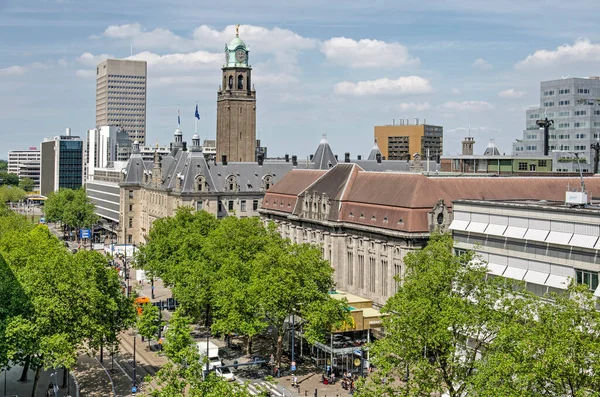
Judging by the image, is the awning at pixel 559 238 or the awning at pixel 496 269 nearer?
the awning at pixel 559 238

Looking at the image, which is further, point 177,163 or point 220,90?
point 220,90

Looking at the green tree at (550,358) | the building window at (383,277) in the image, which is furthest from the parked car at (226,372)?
the green tree at (550,358)

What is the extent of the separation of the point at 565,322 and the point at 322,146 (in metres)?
137

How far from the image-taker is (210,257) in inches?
3895

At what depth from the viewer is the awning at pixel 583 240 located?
6156cm

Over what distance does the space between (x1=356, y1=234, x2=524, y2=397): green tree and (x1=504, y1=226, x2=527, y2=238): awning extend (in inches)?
380

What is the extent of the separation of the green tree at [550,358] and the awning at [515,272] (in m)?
19.5

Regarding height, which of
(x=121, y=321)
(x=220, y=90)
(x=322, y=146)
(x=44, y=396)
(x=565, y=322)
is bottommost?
(x=44, y=396)

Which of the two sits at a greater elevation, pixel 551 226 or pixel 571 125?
pixel 571 125

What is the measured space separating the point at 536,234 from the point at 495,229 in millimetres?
5478

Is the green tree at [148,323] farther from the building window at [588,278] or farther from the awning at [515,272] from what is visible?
the building window at [588,278]

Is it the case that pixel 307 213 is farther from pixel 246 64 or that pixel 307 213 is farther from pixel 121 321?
pixel 246 64

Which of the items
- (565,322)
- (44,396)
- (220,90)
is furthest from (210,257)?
(220,90)

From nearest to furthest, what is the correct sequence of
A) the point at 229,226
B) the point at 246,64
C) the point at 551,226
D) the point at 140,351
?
1. the point at 551,226
2. the point at 140,351
3. the point at 229,226
4. the point at 246,64
